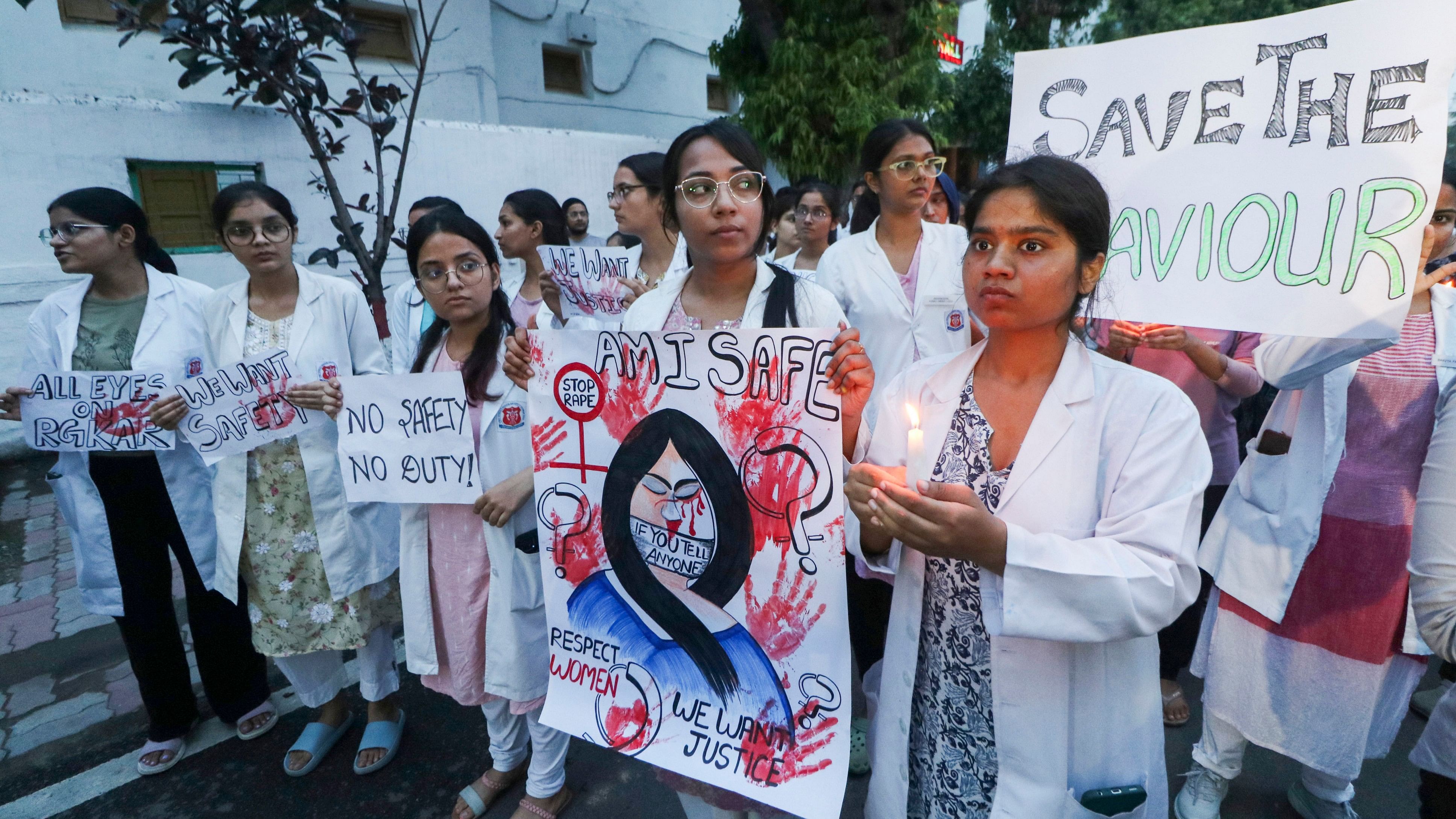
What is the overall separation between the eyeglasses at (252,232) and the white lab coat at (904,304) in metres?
2.14

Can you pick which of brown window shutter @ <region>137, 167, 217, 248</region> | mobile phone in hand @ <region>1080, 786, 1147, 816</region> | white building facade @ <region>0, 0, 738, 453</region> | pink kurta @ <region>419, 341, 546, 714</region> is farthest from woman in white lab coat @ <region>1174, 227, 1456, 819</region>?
white building facade @ <region>0, 0, 738, 453</region>

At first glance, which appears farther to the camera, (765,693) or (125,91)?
(125,91)

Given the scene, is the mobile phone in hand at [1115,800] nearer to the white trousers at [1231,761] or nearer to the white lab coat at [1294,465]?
the white lab coat at [1294,465]

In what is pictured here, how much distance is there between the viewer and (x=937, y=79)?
10.8 m

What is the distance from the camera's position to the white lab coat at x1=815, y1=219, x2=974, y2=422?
288 cm

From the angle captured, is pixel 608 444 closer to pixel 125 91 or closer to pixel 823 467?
pixel 823 467

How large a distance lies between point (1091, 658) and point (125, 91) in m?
9.54

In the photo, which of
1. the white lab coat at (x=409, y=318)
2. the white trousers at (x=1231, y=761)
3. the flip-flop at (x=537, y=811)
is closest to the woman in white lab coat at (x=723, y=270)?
the flip-flop at (x=537, y=811)

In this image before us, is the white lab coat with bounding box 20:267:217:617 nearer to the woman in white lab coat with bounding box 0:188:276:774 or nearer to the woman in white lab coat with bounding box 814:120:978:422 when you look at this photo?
the woman in white lab coat with bounding box 0:188:276:774

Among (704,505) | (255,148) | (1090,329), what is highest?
(255,148)

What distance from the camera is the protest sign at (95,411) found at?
2803 millimetres

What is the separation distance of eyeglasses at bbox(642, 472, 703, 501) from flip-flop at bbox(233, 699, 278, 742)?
257 cm

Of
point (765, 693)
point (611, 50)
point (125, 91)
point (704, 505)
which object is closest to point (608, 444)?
point (704, 505)

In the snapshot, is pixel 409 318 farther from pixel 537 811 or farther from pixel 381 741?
pixel 537 811
